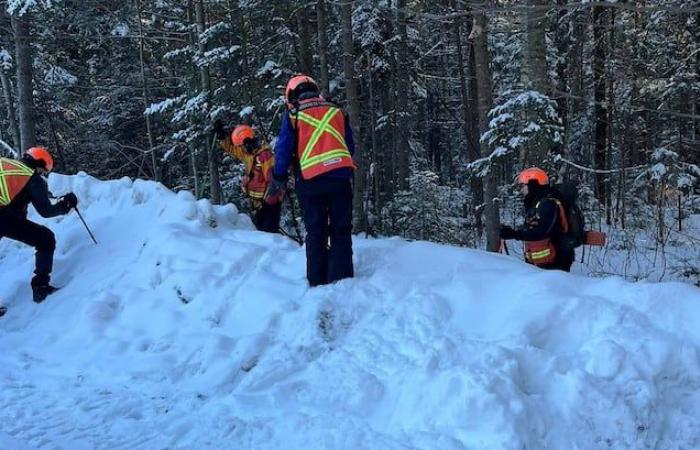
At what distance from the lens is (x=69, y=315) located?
20.6 feet

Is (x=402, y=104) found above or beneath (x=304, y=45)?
beneath

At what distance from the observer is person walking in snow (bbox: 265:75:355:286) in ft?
17.8

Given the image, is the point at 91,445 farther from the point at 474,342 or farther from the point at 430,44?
the point at 430,44

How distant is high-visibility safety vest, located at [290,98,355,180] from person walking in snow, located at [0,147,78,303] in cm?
324

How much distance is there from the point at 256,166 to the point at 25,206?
9.96 feet

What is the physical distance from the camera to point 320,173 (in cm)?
Answer: 541

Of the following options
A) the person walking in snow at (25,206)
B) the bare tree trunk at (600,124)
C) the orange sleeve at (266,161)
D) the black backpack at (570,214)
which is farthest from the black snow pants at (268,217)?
the bare tree trunk at (600,124)

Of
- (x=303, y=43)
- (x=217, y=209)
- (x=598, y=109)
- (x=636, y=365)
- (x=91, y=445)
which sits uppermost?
(x=303, y=43)

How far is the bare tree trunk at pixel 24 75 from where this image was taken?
12633 millimetres

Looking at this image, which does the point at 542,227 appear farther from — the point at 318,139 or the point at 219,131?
the point at 219,131

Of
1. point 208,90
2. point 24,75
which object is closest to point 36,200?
point 208,90

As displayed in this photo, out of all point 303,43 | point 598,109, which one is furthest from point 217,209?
point 598,109

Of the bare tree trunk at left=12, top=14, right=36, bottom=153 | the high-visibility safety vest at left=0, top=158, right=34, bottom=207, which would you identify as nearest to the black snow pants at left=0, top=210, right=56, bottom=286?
the high-visibility safety vest at left=0, top=158, right=34, bottom=207

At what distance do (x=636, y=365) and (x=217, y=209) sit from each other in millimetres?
5464
